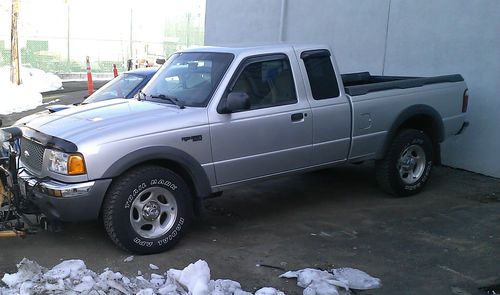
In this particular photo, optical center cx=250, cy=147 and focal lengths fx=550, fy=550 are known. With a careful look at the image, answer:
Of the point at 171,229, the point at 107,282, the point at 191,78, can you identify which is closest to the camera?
the point at 107,282

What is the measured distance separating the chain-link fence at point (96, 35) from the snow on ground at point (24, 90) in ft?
8.67

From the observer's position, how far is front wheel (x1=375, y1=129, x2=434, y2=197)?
6.73 m

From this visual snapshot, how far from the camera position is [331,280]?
4430 millimetres

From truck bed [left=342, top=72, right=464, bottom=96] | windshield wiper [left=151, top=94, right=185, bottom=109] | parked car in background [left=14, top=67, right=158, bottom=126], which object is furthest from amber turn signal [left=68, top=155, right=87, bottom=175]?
parked car in background [left=14, top=67, right=158, bottom=126]

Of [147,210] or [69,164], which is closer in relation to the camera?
[69,164]

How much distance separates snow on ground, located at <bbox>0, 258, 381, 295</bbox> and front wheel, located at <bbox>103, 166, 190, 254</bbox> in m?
0.42

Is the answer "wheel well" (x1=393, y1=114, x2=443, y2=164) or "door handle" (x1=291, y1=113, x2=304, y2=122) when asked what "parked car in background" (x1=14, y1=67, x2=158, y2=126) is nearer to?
"door handle" (x1=291, y1=113, x2=304, y2=122)

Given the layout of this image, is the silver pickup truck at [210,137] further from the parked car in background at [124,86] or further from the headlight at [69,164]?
the parked car in background at [124,86]

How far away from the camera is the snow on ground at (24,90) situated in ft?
50.4

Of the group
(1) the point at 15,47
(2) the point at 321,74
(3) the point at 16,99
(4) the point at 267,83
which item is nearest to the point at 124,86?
(4) the point at 267,83

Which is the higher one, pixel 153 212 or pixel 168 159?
pixel 168 159

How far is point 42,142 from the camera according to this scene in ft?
16.1

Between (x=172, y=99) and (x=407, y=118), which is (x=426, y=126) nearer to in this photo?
(x=407, y=118)

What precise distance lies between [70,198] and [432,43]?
6239 millimetres
